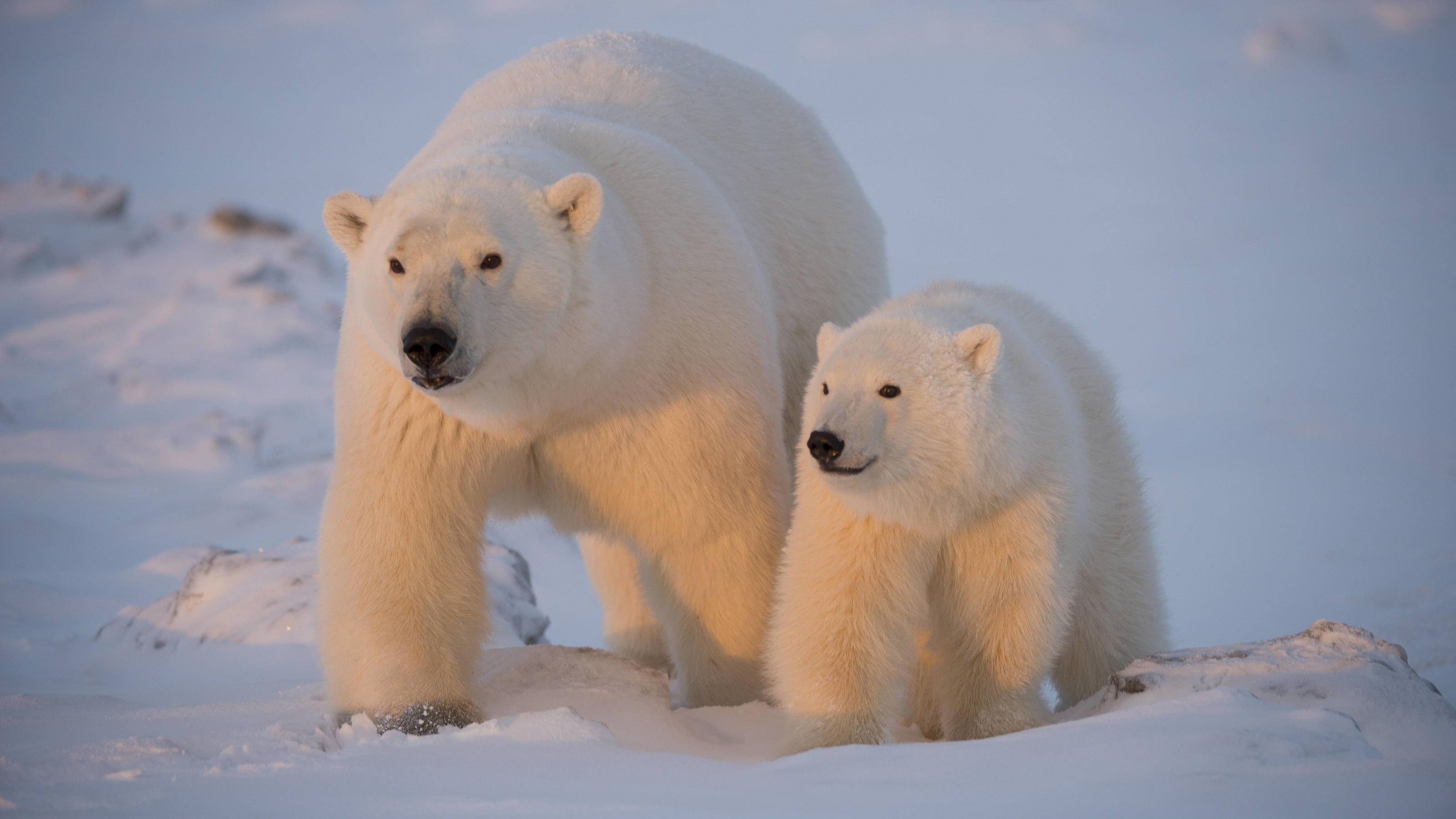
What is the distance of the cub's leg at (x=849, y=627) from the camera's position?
4395 millimetres

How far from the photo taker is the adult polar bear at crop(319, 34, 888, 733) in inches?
169

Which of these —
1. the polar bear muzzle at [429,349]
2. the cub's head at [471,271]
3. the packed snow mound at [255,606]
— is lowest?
the packed snow mound at [255,606]

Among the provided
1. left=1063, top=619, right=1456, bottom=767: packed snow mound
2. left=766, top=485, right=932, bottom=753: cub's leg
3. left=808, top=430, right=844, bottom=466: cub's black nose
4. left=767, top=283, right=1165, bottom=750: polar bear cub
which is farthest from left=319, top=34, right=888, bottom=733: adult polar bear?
left=1063, top=619, right=1456, bottom=767: packed snow mound

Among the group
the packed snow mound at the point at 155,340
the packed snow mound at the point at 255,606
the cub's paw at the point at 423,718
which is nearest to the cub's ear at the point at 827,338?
the cub's paw at the point at 423,718

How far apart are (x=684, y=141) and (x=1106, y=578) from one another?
8.67 ft

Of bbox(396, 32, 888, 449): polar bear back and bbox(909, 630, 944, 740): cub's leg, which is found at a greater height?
bbox(396, 32, 888, 449): polar bear back

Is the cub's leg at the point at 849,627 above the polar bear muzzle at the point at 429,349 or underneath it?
underneath

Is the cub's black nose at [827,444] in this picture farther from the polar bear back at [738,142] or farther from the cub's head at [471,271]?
the polar bear back at [738,142]

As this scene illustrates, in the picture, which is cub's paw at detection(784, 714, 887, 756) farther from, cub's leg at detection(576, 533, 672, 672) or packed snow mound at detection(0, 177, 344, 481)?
packed snow mound at detection(0, 177, 344, 481)

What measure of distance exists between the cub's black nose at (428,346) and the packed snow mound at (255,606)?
287cm

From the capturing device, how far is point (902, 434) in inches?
168

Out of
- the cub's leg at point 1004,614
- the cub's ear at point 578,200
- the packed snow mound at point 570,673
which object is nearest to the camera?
the cub's ear at point 578,200

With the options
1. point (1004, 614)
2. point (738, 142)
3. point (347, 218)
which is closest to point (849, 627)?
point (1004, 614)

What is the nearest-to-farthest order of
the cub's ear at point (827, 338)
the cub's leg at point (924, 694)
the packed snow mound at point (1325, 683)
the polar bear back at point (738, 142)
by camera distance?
the packed snow mound at point (1325, 683) → the cub's ear at point (827, 338) → the cub's leg at point (924, 694) → the polar bear back at point (738, 142)
